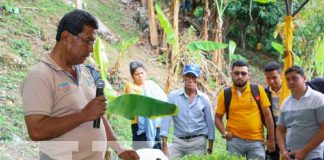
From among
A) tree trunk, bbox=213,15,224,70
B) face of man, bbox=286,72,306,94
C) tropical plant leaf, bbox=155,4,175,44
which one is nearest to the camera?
face of man, bbox=286,72,306,94

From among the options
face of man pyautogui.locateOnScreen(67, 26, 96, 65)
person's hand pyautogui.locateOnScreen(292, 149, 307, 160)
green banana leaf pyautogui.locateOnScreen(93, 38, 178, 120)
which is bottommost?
person's hand pyautogui.locateOnScreen(292, 149, 307, 160)

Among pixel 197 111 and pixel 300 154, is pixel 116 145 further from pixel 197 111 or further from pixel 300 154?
pixel 197 111

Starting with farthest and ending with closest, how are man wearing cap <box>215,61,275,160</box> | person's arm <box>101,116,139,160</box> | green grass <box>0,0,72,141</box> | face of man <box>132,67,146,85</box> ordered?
green grass <box>0,0,72,141</box> → face of man <box>132,67,146,85</box> → man wearing cap <box>215,61,275,160</box> → person's arm <box>101,116,139,160</box>

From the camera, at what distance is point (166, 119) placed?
15.7 ft

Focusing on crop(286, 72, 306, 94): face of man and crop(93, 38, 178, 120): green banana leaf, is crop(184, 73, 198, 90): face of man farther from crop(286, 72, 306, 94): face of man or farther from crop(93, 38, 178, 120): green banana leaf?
crop(93, 38, 178, 120): green banana leaf

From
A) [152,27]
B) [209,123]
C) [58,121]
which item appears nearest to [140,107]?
[58,121]

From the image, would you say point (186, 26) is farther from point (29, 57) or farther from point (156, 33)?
point (29, 57)

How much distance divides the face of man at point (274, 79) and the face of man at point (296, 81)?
0.70m

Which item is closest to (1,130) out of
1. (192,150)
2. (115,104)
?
(192,150)

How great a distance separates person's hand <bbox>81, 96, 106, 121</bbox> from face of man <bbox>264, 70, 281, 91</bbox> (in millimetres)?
2904

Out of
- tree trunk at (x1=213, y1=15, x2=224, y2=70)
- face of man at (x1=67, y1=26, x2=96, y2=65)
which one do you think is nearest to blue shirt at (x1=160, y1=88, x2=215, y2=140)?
face of man at (x1=67, y1=26, x2=96, y2=65)

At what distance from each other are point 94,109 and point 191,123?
2513mm

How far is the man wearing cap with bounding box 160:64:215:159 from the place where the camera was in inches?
181

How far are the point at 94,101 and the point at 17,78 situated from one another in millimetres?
5424
